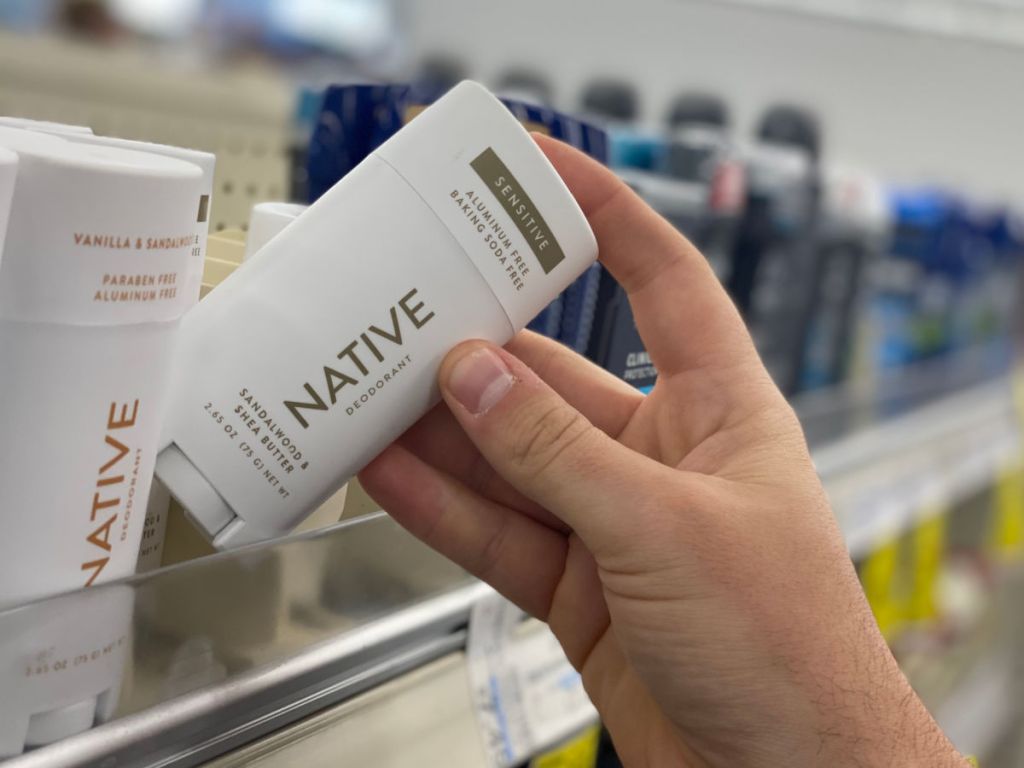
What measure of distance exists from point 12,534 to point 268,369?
0.13 m

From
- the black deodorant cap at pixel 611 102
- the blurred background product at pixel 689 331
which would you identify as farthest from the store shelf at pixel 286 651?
the black deodorant cap at pixel 611 102

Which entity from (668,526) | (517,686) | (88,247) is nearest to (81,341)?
(88,247)

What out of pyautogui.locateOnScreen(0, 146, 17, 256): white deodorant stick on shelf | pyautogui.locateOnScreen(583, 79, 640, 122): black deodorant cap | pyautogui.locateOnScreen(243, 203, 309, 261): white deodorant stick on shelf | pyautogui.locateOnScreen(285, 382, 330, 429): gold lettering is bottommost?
pyautogui.locateOnScreen(583, 79, 640, 122): black deodorant cap

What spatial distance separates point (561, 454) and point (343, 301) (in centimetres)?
14

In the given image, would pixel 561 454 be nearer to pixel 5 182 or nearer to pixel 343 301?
pixel 343 301

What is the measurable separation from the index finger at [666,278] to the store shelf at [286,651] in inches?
8.6

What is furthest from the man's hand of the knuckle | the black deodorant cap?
the black deodorant cap

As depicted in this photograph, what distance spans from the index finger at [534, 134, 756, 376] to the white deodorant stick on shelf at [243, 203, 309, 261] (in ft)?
0.57

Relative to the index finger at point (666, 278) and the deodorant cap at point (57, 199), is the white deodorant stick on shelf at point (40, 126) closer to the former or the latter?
the deodorant cap at point (57, 199)

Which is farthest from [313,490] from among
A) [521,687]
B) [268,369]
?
[521,687]

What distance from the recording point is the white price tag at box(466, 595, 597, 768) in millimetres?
713

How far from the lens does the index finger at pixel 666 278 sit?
653mm

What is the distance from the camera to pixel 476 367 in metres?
0.51

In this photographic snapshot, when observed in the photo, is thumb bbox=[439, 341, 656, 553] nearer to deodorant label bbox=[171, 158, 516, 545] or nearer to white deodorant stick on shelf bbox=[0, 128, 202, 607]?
deodorant label bbox=[171, 158, 516, 545]
